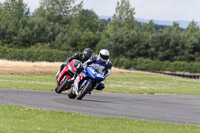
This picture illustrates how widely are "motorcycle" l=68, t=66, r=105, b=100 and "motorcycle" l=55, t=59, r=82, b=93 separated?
2.51ft

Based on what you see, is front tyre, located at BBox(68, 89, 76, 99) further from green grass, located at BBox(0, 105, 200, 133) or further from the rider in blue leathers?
green grass, located at BBox(0, 105, 200, 133)

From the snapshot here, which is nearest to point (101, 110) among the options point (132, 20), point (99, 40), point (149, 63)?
point (149, 63)

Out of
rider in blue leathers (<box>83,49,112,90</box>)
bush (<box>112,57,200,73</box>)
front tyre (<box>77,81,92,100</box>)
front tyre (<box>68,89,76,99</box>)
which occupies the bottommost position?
bush (<box>112,57,200,73</box>)

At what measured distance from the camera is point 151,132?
1090cm

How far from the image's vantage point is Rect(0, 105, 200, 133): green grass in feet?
33.8

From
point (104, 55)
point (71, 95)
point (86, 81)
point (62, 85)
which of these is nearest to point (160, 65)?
point (62, 85)

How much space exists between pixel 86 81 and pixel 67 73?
2224 mm

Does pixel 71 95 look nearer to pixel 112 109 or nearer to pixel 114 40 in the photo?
pixel 112 109

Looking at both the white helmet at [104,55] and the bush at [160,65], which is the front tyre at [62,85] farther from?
the bush at [160,65]

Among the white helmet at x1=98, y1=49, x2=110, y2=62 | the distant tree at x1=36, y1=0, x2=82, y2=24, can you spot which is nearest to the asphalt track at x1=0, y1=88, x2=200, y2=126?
the white helmet at x1=98, y1=49, x2=110, y2=62

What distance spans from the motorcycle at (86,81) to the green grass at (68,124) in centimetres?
386

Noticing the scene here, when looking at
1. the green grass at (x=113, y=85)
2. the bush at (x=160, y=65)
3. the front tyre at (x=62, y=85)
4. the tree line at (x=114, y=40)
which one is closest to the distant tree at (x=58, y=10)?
the tree line at (x=114, y=40)

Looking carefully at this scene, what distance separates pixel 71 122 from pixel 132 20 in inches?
4874

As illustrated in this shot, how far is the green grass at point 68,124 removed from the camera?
10.3 meters
